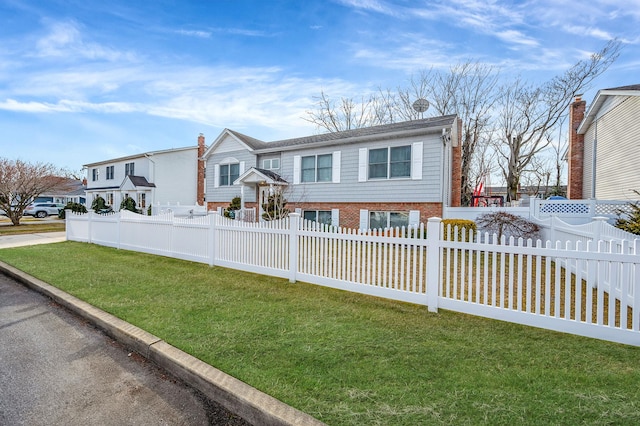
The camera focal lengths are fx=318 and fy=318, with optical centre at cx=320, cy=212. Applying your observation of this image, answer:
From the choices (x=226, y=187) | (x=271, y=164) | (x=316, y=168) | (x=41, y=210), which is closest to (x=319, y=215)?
(x=316, y=168)

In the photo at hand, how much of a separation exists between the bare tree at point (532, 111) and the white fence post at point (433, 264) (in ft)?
70.9

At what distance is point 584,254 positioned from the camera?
3666mm

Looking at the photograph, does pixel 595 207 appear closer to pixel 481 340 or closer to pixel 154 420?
pixel 481 340

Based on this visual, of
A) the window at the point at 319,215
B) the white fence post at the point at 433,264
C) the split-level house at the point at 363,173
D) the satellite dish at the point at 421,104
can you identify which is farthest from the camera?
the satellite dish at the point at 421,104

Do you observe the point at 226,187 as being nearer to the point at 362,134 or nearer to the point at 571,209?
the point at 362,134

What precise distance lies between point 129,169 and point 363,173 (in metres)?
24.5

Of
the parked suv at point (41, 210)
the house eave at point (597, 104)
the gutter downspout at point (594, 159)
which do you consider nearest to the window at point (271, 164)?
the house eave at point (597, 104)

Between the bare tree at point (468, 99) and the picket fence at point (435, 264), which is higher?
the bare tree at point (468, 99)

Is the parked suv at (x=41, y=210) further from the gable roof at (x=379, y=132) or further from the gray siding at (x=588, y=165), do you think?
the gray siding at (x=588, y=165)

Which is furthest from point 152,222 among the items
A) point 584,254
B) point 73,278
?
point 584,254

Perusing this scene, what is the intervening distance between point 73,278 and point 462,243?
7.18 meters

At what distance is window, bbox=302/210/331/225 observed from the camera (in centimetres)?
1606

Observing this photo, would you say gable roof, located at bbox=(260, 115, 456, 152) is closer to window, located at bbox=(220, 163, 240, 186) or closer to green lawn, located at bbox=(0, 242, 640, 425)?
window, located at bbox=(220, 163, 240, 186)

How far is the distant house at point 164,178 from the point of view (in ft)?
84.4
